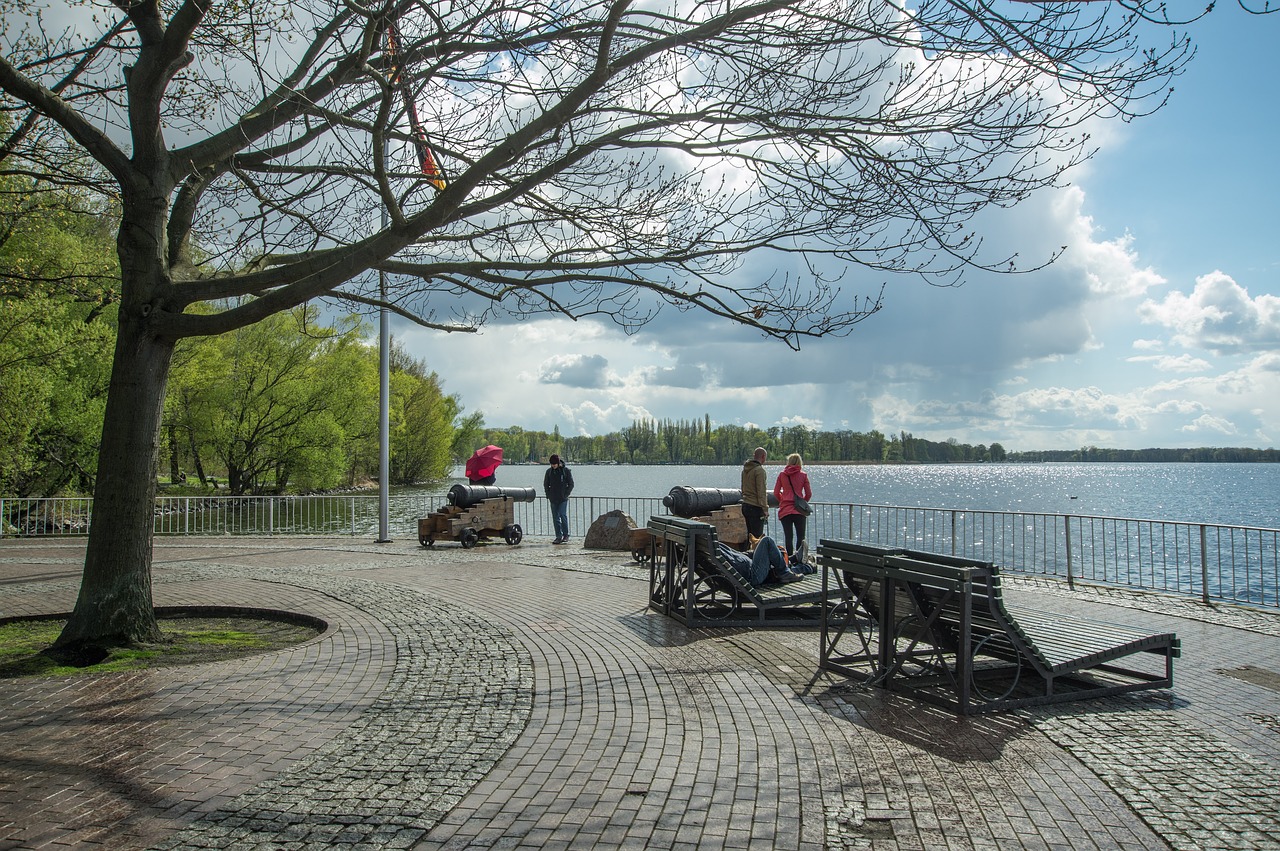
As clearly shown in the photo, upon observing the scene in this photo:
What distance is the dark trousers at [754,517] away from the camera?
14.1 m

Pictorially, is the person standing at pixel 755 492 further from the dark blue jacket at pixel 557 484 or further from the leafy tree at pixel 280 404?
the leafy tree at pixel 280 404

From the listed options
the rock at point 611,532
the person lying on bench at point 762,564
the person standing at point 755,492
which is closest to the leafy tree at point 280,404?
the rock at point 611,532

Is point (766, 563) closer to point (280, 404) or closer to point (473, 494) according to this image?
point (473, 494)

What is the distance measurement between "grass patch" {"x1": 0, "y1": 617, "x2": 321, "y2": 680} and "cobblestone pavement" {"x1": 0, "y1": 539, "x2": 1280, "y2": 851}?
46 centimetres

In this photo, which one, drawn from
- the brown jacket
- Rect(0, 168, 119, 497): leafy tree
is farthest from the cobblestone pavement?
Rect(0, 168, 119, 497): leafy tree

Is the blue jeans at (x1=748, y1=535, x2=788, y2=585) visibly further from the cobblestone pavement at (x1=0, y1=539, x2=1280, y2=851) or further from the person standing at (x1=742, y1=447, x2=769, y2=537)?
the person standing at (x1=742, y1=447, x2=769, y2=537)

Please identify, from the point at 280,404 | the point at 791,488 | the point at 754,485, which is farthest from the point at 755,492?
the point at 280,404

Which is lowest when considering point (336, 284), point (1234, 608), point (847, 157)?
point (1234, 608)

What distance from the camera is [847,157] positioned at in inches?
295

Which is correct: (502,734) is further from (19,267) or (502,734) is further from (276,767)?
(19,267)

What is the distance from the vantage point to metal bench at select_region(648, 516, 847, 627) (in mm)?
8492

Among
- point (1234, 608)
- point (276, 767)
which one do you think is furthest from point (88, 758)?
point (1234, 608)

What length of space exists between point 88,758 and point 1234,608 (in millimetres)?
11831

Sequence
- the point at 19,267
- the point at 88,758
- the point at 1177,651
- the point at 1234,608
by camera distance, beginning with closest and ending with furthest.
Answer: the point at 88,758
the point at 1177,651
the point at 1234,608
the point at 19,267
